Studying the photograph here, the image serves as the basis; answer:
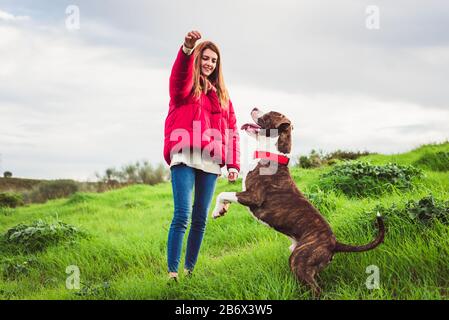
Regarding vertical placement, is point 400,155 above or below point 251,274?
above

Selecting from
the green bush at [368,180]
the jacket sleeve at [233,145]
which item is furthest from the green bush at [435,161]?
the jacket sleeve at [233,145]

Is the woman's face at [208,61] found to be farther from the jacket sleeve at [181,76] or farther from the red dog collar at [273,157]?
the red dog collar at [273,157]

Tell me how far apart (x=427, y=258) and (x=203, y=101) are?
2.53 metres

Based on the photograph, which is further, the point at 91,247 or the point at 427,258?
the point at 91,247

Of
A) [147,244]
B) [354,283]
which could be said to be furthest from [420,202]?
[147,244]

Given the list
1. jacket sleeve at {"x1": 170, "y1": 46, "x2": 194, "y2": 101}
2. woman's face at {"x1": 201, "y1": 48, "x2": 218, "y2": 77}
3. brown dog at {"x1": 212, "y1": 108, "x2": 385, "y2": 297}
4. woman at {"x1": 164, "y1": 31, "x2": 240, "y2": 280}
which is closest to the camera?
brown dog at {"x1": 212, "y1": 108, "x2": 385, "y2": 297}

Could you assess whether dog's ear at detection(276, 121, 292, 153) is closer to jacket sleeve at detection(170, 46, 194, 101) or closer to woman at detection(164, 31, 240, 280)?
woman at detection(164, 31, 240, 280)

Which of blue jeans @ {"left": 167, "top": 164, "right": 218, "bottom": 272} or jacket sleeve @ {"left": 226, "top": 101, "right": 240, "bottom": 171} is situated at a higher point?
jacket sleeve @ {"left": 226, "top": 101, "right": 240, "bottom": 171}

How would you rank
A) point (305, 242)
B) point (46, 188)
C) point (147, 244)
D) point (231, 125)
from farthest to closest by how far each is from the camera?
point (46, 188)
point (147, 244)
point (231, 125)
point (305, 242)

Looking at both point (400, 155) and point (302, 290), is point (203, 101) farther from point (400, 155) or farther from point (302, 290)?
point (400, 155)

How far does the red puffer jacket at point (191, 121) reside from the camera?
4098mm

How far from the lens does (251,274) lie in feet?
13.8

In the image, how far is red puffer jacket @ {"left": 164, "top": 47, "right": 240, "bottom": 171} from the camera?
410 centimetres

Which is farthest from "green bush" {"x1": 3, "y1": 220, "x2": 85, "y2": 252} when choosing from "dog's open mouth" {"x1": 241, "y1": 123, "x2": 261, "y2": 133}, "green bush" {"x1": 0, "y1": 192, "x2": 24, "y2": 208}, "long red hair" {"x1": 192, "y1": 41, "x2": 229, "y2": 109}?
"green bush" {"x1": 0, "y1": 192, "x2": 24, "y2": 208}
